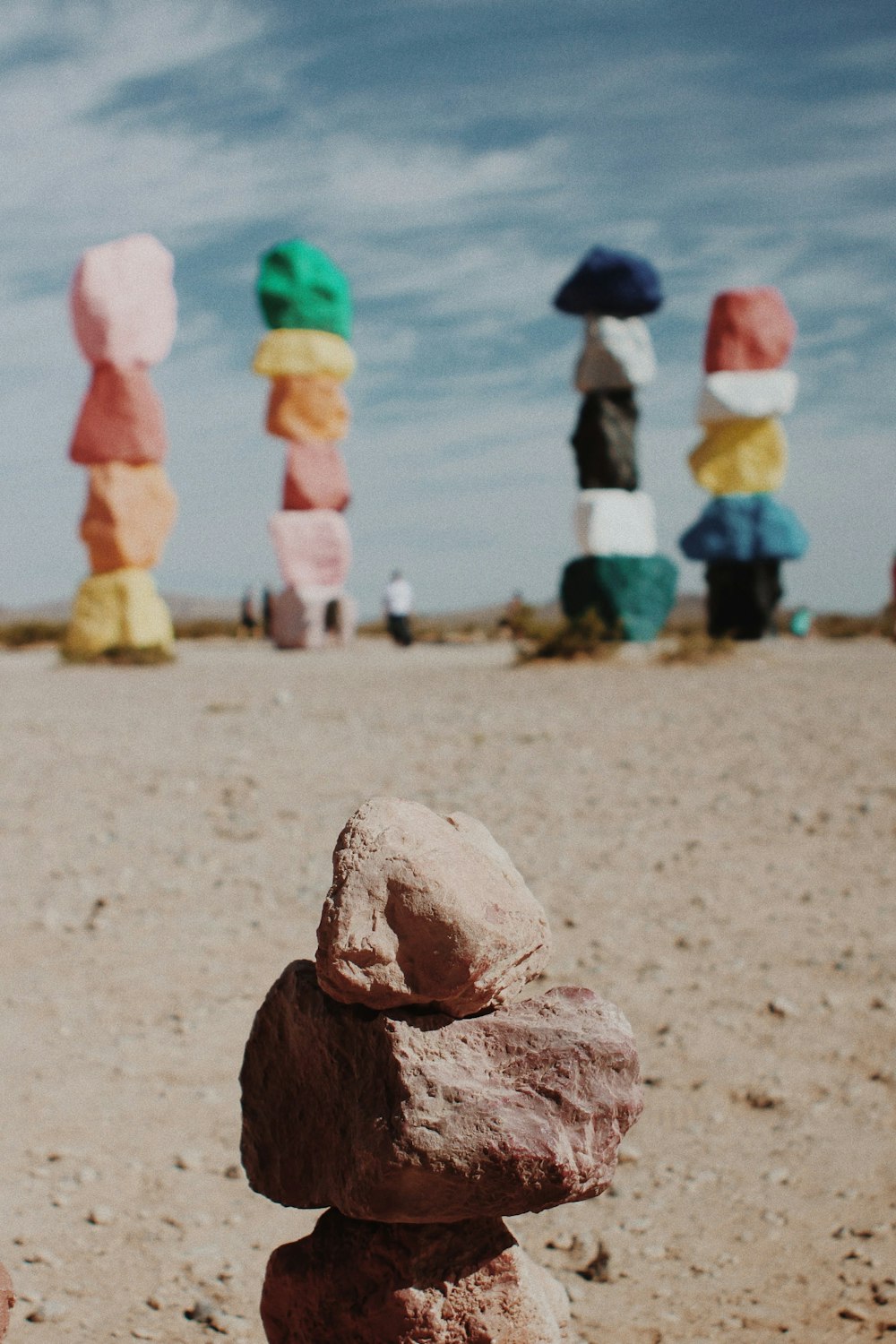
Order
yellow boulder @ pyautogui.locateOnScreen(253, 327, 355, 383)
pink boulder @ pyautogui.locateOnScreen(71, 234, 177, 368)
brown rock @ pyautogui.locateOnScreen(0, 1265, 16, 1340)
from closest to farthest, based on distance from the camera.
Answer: brown rock @ pyautogui.locateOnScreen(0, 1265, 16, 1340)
pink boulder @ pyautogui.locateOnScreen(71, 234, 177, 368)
yellow boulder @ pyautogui.locateOnScreen(253, 327, 355, 383)

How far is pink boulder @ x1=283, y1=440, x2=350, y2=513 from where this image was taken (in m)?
16.3

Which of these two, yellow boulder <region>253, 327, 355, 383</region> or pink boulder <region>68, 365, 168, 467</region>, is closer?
pink boulder <region>68, 365, 168, 467</region>

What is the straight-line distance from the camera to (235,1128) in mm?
3982

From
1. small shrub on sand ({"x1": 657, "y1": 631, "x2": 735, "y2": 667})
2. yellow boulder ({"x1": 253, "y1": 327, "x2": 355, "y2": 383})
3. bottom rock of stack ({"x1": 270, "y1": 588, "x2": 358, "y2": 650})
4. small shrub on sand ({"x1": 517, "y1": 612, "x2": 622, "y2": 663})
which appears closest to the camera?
small shrub on sand ({"x1": 657, "y1": 631, "x2": 735, "y2": 667})

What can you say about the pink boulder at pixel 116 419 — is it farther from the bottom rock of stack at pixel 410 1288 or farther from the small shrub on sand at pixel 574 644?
the bottom rock of stack at pixel 410 1288

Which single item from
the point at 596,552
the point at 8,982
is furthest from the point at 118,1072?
the point at 596,552

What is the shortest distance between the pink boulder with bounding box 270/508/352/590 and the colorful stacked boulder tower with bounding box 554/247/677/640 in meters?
3.49

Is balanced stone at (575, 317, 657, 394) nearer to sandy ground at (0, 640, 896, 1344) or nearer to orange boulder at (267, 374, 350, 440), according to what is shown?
orange boulder at (267, 374, 350, 440)

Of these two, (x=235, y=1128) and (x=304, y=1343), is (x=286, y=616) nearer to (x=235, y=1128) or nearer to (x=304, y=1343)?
(x=235, y=1128)

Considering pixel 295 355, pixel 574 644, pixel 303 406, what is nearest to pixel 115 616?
pixel 303 406

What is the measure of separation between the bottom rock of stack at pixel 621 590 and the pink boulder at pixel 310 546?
341 centimetres

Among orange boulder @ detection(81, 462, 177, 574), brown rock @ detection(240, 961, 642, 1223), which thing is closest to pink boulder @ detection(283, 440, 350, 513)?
orange boulder @ detection(81, 462, 177, 574)

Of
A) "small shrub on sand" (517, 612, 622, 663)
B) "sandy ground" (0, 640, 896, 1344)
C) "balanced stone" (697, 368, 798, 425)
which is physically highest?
"balanced stone" (697, 368, 798, 425)

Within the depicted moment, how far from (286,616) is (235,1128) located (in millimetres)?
13141
